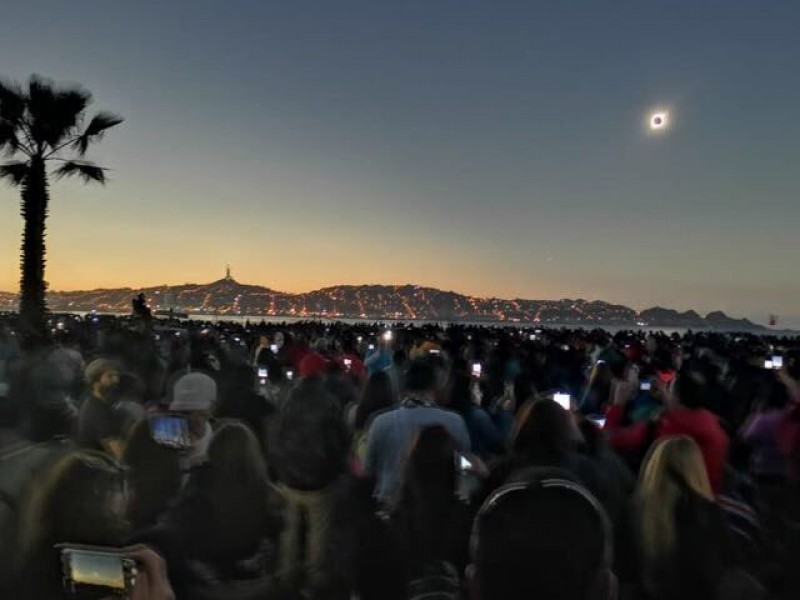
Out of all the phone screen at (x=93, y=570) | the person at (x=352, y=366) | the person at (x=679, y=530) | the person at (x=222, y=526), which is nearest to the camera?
the phone screen at (x=93, y=570)

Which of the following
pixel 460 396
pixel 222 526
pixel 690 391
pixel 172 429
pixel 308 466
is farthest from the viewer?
pixel 460 396

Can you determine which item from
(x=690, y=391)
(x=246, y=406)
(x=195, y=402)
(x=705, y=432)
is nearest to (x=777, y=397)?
(x=690, y=391)

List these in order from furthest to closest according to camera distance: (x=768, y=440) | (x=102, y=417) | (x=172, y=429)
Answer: (x=768, y=440) < (x=102, y=417) < (x=172, y=429)

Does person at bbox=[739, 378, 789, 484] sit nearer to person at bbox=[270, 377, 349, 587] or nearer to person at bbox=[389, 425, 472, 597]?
person at bbox=[270, 377, 349, 587]

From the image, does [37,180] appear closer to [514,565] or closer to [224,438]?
[224,438]

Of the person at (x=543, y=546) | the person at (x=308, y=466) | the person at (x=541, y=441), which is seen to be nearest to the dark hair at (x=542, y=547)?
the person at (x=543, y=546)

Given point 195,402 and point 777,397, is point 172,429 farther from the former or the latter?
point 777,397

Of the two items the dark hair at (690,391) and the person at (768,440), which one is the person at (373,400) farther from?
the person at (768,440)
